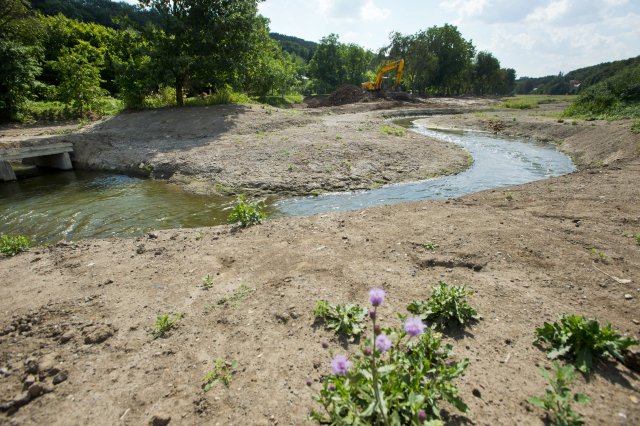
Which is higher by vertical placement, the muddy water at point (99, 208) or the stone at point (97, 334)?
the stone at point (97, 334)

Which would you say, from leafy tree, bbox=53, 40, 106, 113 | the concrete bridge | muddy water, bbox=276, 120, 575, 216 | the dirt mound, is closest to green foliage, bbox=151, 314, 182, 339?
muddy water, bbox=276, 120, 575, 216

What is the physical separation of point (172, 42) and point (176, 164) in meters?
11.2

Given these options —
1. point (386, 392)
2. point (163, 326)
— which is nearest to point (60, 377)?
point (163, 326)

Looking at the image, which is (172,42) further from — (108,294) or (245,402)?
(245,402)

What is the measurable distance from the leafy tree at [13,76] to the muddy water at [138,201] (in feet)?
40.0

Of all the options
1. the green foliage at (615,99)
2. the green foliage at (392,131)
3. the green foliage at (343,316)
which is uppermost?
the green foliage at (615,99)

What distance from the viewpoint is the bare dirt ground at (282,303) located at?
10.2ft

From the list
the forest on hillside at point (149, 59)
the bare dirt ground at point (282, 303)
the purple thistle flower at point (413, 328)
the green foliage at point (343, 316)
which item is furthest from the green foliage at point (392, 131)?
the purple thistle flower at point (413, 328)

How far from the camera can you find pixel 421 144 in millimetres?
16969

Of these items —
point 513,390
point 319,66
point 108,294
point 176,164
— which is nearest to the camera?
point 513,390

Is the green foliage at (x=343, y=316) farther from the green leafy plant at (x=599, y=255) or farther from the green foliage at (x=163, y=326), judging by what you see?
the green leafy plant at (x=599, y=255)

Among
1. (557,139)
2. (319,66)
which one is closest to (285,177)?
(557,139)

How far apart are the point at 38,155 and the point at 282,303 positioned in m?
A: 15.9

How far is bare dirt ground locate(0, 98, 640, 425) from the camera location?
3.10 metres
